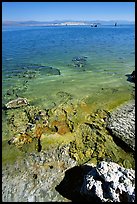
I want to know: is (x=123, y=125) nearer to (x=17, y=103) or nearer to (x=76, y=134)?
(x=76, y=134)

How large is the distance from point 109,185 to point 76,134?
364cm

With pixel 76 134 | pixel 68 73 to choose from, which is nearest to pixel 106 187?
pixel 76 134

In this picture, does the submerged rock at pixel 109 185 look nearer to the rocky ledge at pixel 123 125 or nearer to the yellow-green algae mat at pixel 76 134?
the yellow-green algae mat at pixel 76 134

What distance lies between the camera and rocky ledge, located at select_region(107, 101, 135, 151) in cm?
1127

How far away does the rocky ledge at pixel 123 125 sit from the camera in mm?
11273

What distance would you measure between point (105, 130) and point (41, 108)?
3.47 meters

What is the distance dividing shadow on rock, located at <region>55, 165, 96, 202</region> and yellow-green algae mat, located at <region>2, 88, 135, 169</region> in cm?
51

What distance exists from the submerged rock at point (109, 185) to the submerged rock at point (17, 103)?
21.1 ft

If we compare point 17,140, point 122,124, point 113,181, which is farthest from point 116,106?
point 113,181

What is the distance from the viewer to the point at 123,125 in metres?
12.0

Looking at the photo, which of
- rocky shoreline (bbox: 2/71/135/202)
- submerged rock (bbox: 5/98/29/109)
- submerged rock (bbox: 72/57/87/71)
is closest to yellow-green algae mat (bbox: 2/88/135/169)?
rocky shoreline (bbox: 2/71/135/202)

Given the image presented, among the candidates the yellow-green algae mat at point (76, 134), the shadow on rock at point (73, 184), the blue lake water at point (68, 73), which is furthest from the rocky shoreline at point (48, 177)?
the blue lake water at point (68, 73)

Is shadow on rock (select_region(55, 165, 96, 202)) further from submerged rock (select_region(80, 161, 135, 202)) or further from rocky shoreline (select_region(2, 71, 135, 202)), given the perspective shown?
submerged rock (select_region(80, 161, 135, 202))

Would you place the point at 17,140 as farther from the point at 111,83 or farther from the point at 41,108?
the point at 111,83
